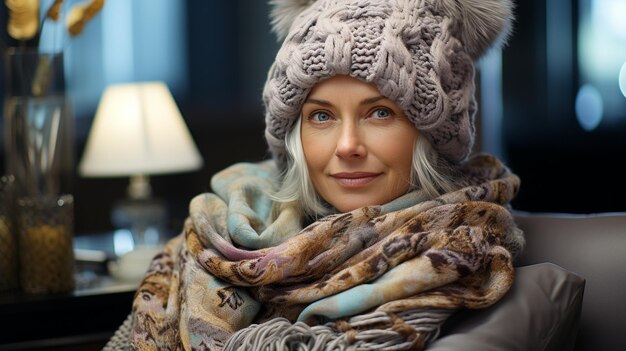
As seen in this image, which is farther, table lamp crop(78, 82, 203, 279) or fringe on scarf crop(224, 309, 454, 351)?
table lamp crop(78, 82, 203, 279)

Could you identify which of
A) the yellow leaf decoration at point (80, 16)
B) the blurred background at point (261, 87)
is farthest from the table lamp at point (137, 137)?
the blurred background at point (261, 87)

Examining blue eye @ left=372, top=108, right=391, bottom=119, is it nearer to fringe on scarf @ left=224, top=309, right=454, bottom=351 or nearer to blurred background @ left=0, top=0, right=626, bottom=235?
fringe on scarf @ left=224, top=309, right=454, bottom=351

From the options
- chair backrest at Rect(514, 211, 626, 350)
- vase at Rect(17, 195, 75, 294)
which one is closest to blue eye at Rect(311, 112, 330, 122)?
chair backrest at Rect(514, 211, 626, 350)

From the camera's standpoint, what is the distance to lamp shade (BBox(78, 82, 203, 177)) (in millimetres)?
2725

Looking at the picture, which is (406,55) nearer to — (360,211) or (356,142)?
(356,142)

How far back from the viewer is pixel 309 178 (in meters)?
1.80

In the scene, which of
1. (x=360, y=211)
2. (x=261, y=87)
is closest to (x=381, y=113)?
(x=360, y=211)

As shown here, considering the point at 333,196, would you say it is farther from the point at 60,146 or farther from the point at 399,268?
the point at 60,146

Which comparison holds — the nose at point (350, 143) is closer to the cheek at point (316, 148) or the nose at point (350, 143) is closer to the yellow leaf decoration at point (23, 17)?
the cheek at point (316, 148)

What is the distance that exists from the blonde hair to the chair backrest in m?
0.24

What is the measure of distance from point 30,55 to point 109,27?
3.27m

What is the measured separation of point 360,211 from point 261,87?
334 cm

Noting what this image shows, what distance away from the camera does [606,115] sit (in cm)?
464

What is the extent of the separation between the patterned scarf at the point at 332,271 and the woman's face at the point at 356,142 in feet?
0.16
